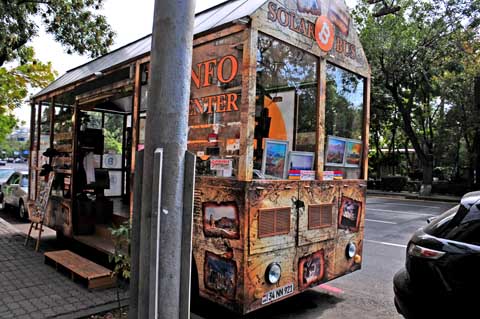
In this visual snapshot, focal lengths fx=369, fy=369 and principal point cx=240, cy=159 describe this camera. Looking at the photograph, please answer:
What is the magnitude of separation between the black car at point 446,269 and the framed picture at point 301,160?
1377 millimetres

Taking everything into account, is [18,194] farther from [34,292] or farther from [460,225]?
[460,225]

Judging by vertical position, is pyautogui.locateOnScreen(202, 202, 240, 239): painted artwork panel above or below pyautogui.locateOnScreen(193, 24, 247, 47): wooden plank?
below

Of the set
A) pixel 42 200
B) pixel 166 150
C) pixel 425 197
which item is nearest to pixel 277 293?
pixel 166 150

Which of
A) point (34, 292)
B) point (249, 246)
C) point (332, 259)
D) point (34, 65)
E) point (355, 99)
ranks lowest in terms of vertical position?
point (34, 292)

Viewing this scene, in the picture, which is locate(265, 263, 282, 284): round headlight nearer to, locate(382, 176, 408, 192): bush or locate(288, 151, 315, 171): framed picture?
locate(288, 151, 315, 171): framed picture

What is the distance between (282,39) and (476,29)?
1788 centimetres

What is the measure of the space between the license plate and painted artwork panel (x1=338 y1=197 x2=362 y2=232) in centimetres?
114

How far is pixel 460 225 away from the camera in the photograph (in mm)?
3271

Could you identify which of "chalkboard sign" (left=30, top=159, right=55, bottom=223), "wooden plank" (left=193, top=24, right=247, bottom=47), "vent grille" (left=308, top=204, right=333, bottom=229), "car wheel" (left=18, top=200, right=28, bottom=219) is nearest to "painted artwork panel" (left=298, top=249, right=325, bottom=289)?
"vent grille" (left=308, top=204, right=333, bottom=229)

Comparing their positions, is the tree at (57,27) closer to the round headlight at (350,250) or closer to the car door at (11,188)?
the car door at (11,188)

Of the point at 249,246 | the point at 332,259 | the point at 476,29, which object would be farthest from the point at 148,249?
the point at 476,29

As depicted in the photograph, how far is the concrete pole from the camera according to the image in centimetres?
199

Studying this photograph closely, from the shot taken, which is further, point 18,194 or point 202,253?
point 18,194

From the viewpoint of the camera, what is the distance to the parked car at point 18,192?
1096cm
